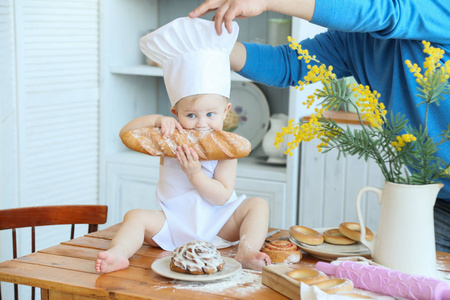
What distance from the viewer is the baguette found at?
1339 mm

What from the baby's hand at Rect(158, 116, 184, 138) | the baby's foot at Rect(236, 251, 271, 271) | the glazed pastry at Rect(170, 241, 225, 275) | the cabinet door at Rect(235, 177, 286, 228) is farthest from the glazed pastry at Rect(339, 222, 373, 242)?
the cabinet door at Rect(235, 177, 286, 228)

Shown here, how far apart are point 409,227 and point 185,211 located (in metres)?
0.54

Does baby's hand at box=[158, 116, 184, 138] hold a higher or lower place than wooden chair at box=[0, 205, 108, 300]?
higher

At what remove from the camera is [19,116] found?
8.38ft

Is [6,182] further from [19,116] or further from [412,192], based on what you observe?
[412,192]

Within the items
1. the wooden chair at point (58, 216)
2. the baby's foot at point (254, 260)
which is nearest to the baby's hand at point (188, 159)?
the baby's foot at point (254, 260)

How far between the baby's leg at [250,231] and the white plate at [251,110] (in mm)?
1665

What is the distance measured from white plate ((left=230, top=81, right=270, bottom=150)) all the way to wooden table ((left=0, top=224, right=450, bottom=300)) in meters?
1.78

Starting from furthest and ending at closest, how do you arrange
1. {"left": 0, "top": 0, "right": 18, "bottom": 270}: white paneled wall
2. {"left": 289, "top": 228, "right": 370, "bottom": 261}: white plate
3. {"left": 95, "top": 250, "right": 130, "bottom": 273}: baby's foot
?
{"left": 0, "top": 0, "right": 18, "bottom": 270}: white paneled wall
{"left": 289, "top": 228, "right": 370, "bottom": 261}: white plate
{"left": 95, "top": 250, "right": 130, "bottom": 273}: baby's foot

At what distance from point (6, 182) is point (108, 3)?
1045 millimetres

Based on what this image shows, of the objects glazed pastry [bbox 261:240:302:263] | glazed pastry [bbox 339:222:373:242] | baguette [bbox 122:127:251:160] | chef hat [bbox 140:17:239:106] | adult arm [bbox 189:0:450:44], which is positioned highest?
adult arm [bbox 189:0:450:44]

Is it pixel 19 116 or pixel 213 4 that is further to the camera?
pixel 19 116

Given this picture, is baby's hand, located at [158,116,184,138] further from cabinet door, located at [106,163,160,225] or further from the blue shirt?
cabinet door, located at [106,163,160,225]

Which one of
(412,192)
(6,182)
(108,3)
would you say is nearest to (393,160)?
(412,192)
